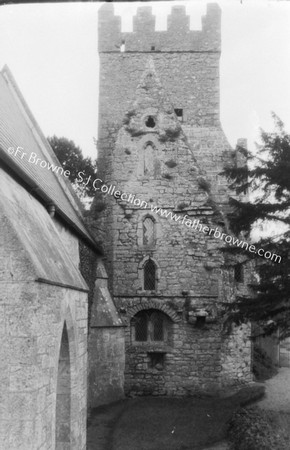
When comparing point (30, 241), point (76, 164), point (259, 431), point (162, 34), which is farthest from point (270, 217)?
point (76, 164)

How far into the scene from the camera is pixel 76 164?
2905 centimetres

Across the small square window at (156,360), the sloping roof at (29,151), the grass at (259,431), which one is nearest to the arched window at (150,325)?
the small square window at (156,360)

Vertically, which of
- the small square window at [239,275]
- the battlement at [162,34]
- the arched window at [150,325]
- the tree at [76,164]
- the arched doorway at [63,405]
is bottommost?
the arched doorway at [63,405]

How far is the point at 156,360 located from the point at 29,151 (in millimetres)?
7788

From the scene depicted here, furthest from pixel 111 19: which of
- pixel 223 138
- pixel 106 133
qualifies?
pixel 223 138

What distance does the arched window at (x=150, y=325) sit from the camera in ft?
50.7

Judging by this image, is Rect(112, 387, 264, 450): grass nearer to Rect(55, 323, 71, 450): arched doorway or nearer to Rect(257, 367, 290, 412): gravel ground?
Rect(257, 367, 290, 412): gravel ground

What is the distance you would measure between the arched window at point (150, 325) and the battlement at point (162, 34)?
532 inches

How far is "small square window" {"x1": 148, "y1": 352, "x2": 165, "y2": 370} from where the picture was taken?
600 inches

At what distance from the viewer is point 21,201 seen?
6.67 metres

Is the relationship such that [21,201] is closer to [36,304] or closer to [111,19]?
[36,304]

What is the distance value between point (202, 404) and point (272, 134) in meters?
7.30

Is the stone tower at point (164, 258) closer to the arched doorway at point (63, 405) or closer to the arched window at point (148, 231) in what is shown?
the arched window at point (148, 231)

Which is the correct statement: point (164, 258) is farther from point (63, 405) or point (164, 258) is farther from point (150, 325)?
point (63, 405)
